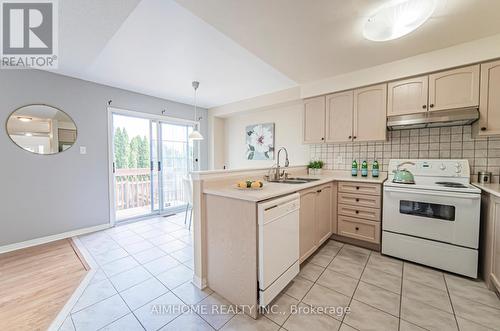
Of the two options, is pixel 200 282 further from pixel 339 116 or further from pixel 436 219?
pixel 339 116

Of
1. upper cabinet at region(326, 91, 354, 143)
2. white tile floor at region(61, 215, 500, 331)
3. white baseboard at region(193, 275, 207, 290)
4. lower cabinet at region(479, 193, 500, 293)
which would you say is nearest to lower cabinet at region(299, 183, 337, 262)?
white tile floor at region(61, 215, 500, 331)

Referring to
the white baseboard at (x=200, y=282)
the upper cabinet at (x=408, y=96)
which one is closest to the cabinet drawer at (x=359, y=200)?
the upper cabinet at (x=408, y=96)

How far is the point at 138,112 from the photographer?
358 cm

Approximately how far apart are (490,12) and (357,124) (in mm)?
1376

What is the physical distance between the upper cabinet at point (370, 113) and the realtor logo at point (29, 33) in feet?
10.7

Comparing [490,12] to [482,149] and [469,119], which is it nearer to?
[469,119]

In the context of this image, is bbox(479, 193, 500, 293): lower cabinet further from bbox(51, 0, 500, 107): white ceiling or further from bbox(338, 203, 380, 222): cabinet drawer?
bbox(51, 0, 500, 107): white ceiling

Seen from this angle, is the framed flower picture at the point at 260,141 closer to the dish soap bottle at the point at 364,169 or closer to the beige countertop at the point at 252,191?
the dish soap bottle at the point at 364,169

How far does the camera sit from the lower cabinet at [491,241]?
156cm

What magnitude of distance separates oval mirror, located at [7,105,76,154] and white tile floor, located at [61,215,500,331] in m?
1.70

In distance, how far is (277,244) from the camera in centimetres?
148

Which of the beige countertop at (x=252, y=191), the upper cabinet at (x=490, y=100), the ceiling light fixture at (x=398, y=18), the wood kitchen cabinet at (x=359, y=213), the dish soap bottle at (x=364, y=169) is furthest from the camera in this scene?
the dish soap bottle at (x=364, y=169)

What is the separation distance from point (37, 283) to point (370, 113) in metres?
4.08

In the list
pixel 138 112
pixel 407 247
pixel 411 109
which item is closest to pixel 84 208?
pixel 138 112
